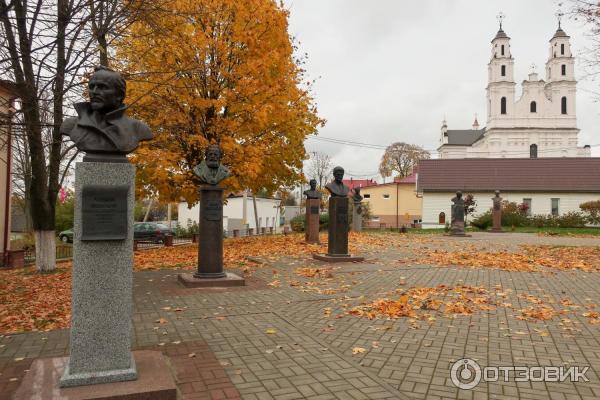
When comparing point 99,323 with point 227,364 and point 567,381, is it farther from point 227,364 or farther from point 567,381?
point 567,381

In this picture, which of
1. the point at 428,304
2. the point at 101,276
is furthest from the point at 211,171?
the point at 101,276

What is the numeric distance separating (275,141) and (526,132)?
73.8 metres

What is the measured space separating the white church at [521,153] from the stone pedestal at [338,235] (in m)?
31.5

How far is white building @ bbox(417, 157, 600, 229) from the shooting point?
41.3 metres

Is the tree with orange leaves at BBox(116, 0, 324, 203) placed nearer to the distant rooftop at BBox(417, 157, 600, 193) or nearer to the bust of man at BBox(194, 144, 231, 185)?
the bust of man at BBox(194, 144, 231, 185)

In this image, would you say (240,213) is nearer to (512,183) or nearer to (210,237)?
(512,183)

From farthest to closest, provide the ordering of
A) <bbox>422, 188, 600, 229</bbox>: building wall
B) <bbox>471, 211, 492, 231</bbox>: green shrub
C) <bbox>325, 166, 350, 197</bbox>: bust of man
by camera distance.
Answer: <bbox>422, 188, 600, 229</bbox>: building wall → <bbox>471, 211, 492, 231</bbox>: green shrub → <bbox>325, 166, 350, 197</bbox>: bust of man

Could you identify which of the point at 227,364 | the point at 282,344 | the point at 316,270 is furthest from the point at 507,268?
the point at 227,364

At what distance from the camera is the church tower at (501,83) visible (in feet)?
267

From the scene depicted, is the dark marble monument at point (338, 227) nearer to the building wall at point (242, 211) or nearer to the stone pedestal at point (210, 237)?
the stone pedestal at point (210, 237)

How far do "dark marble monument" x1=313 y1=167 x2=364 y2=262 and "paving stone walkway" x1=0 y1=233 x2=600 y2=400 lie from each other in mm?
3686

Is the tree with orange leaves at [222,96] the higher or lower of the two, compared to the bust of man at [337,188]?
higher

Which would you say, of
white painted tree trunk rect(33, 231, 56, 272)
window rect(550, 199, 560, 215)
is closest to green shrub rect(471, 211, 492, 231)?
window rect(550, 199, 560, 215)

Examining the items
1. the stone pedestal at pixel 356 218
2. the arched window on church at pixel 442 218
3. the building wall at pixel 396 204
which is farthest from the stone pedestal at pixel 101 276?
the building wall at pixel 396 204
